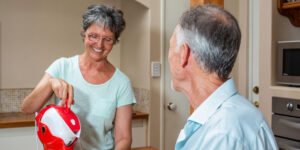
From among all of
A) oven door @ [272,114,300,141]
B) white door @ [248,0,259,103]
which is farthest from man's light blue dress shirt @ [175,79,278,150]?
white door @ [248,0,259,103]

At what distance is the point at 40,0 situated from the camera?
313cm

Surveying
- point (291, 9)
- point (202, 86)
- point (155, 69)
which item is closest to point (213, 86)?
point (202, 86)

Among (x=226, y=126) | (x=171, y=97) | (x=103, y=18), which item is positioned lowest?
(x=171, y=97)

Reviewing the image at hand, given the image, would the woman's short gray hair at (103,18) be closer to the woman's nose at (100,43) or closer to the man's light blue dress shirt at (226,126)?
the woman's nose at (100,43)

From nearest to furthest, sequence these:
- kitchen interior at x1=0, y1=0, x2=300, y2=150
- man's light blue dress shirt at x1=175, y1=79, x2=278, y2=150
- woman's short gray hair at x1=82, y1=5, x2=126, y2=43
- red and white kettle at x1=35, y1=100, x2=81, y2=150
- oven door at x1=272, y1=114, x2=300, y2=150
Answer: man's light blue dress shirt at x1=175, y1=79, x2=278, y2=150 → red and white kettle at x1=35, y1=100, x2=81, y2=150 → woman's short gray hair at x1=82, y1=5, x2=126, y2=43 → oven door at x1=272, y1=114, x2=300, y2=150 → kitchen interior at x1=0, y1=0, x2=300, y2=150

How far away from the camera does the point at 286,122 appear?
2.39m

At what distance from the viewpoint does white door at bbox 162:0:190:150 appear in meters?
3.03

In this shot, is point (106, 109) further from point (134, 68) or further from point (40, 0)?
point (40, 0)

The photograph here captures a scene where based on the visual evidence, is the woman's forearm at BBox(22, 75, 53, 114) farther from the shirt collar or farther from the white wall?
the white wall

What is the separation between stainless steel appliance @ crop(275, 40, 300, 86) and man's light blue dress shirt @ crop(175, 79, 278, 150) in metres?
1.60

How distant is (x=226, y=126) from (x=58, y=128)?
0.81 m

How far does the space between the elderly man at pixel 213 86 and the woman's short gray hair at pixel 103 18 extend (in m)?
0.76

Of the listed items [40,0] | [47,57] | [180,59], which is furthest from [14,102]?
[180,59]

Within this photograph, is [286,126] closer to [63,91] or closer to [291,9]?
[291,9]
